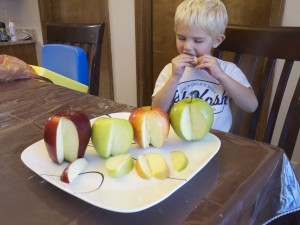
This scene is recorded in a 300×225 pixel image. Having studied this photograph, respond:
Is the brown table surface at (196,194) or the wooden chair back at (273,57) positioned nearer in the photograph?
the brown table surface at (196,194)

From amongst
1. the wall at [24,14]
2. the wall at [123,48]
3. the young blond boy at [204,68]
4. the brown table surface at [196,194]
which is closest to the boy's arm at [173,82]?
the young blond boy at [204,68]

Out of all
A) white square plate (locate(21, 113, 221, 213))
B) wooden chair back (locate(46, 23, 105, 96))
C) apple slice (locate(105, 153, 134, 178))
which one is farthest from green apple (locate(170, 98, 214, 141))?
wooden chair back (locate(46, 23, 105, 96))

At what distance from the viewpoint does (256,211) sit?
50 cm

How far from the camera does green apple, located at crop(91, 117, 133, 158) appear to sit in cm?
47

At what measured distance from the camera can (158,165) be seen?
0.45 m

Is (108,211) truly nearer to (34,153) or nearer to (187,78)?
(34,153)

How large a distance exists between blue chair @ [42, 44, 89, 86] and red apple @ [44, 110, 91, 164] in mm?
777

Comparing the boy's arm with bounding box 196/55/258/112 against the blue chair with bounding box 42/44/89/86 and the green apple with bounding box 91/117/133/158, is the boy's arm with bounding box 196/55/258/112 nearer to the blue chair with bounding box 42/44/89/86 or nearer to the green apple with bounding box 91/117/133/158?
the green apple with bounding box 91/117/133/158

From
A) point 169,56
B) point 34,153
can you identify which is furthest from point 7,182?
point 169,56

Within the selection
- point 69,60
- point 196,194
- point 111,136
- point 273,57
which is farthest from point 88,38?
point 196,194

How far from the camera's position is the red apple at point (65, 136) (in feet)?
1.52

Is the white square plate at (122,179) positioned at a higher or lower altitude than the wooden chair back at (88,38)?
lower

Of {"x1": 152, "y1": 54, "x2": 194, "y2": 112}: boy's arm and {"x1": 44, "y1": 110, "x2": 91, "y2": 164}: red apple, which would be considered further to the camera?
{"x1": 152, "y1": 54, "x2": 194, "y2": 112}: boy's arm

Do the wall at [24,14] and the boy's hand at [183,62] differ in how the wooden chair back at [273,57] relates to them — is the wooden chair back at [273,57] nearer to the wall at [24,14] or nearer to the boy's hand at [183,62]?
the boy's hand at [183,62]
